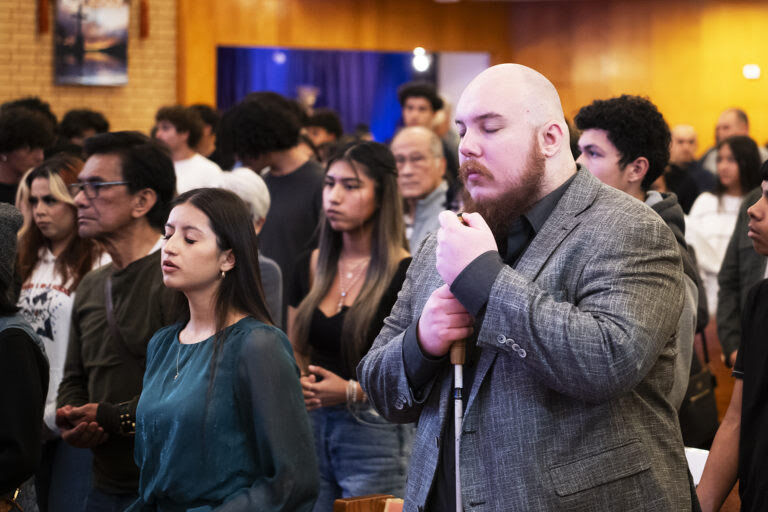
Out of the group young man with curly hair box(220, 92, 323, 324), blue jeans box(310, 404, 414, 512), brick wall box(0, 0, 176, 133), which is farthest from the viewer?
brick wall box(0, 0, 176, 133)

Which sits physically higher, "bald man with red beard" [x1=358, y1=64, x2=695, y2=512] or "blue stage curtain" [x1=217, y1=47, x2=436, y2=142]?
"blue stage curtain" [x1=217, y1=47, x2=436, y2=142]

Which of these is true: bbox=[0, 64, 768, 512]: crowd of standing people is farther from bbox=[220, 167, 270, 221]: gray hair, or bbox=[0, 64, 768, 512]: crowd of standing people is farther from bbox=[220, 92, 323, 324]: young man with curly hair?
bbox=[220, 92, 323, 324]: young man with curly hair

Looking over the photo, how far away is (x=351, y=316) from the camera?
124 inches

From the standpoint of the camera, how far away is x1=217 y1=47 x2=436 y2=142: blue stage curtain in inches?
471

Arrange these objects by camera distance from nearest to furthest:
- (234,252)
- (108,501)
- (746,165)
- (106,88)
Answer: (234,252), (108,501), (746,165), (106,88)

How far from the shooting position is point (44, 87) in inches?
417

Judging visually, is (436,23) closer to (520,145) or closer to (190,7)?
(190,7)

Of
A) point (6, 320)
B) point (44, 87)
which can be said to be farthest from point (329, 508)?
point (44, 87)

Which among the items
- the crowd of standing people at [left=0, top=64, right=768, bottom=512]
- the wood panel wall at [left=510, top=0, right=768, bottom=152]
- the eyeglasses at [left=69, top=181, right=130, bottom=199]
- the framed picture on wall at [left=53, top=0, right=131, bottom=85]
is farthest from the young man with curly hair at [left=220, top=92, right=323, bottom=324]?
the wood panel wall at [left=510, top=0, right=768, bottom=152]

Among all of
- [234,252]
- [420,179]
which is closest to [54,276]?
[234,252]

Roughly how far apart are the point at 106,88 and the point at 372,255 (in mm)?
8445

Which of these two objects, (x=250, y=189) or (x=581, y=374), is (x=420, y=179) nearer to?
(x=250, y=189)

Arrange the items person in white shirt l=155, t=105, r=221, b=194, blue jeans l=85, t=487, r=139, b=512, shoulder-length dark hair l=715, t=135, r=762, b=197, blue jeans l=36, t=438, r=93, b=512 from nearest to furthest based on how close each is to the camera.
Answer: blue jeans l=85, t=487, r=139, b=512
blue jeans l=36, t=438, r=93, b=512
shoulder-length dark hair l=715, t=135, r=762, b=197
person in white shirt l=155, t=105, r=221, b=194

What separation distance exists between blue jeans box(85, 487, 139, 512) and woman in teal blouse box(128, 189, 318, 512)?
518 mm
